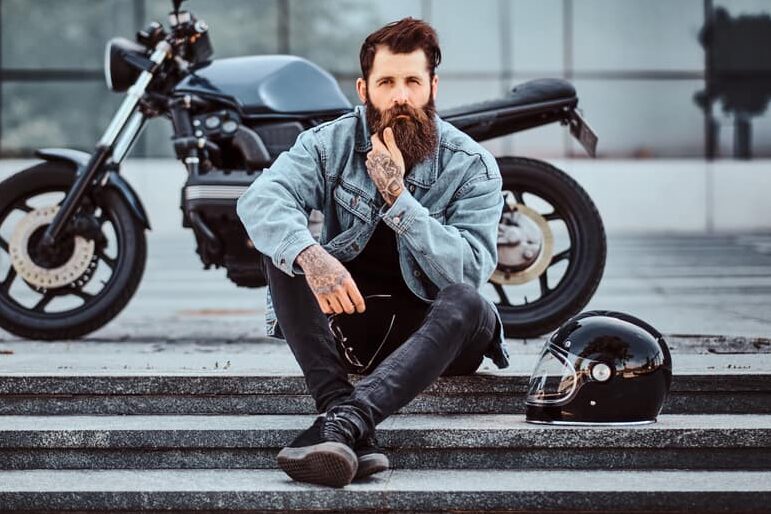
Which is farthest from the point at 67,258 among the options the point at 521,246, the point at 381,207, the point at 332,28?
the point at 332,28

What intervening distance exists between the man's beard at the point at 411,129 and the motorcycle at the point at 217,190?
→ 56.4 inches

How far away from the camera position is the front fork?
576cm

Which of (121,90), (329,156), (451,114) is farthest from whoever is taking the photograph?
(121,90)

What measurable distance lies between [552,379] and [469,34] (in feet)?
51.3

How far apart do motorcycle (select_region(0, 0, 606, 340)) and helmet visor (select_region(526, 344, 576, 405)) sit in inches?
56.7

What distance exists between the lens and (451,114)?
5680mm

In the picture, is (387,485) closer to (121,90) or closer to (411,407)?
(411,407)

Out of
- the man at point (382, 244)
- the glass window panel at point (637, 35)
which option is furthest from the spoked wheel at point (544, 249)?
the glass window panel at point (637, 35)

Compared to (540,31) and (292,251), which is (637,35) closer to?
(540,31)

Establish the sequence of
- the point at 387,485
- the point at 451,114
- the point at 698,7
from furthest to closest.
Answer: the point at 698,7 < the point at 451,114 < the point at 387,485

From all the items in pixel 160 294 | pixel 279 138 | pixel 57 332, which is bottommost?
pixel 160 294

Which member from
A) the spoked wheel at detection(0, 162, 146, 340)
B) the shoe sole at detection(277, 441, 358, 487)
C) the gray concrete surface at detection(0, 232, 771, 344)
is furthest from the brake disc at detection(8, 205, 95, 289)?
the shoe sole at detection(277, 441, 358, 487)

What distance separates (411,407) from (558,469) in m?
0.58

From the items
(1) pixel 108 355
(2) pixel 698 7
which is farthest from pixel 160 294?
(2) pixel 698 7
